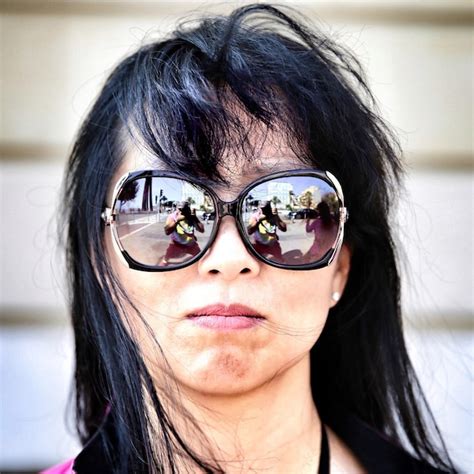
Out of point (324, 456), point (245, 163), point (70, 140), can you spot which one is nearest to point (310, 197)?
point (245, 163)

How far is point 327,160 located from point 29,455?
254 cm

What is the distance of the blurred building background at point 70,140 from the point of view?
3621mm

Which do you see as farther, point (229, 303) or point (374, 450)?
point (374, 450)

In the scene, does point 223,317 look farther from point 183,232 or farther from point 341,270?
point 341,270

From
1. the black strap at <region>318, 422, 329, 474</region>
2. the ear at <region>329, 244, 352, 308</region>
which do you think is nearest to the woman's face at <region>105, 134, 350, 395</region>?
the ear at <region>329, 244, 352, 308</region>

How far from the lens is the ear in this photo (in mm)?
1902

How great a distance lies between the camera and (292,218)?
5.49ft

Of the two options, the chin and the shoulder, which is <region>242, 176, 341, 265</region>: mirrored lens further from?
the shoulder

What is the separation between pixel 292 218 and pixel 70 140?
224cm

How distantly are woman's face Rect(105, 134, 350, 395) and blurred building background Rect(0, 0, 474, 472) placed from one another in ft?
6.51

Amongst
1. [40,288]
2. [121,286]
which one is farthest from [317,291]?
[40,288]

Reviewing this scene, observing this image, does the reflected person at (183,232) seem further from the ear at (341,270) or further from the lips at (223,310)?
the ear at (341,270)

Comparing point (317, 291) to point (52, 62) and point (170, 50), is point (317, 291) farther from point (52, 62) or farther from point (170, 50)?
point (52, 62)

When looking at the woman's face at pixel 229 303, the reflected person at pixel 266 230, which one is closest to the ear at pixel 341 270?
the woman's face at pixel 229 303
